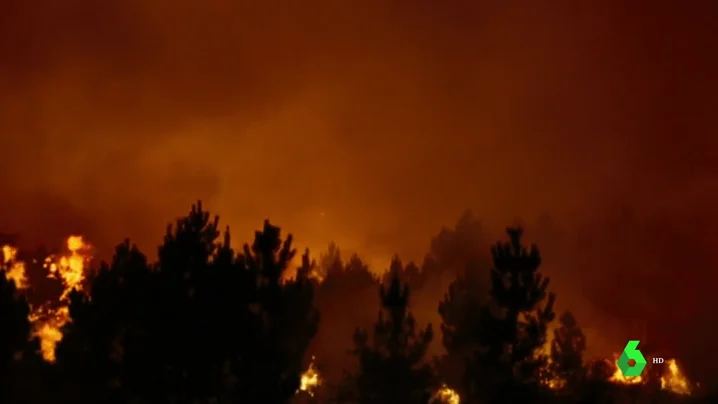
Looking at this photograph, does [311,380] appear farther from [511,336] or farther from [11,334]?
[11,334]

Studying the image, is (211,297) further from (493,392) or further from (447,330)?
(447,330)

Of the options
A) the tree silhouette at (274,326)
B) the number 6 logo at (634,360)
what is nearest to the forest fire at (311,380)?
the tree silhouette at (274,326)

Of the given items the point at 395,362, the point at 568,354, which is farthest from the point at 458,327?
the point at 568,354

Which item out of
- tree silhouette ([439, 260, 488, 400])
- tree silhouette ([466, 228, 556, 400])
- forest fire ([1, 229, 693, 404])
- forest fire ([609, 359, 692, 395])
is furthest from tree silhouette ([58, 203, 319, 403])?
forest fire ([609, 359, 692, 395])


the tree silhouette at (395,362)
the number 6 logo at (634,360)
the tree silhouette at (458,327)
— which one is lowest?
the tree silhouette at (395,362)

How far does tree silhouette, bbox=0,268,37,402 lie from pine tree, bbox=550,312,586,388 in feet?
63.8

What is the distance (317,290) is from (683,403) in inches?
908

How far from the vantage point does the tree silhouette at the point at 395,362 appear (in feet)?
70.7

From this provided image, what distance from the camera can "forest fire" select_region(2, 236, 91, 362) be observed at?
135 feet

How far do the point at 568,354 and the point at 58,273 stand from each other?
36172 mm

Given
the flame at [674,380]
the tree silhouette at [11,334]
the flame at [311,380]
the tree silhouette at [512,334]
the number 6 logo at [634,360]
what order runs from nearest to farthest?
the tree silhouette at [11,334] < the tree silhouette at [512,334] < the flame at [311,380] < the flame at [674,380] < the number 6 logo at [634,360]

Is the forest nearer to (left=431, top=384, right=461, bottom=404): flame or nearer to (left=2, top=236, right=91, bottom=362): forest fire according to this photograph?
(left=431, top=384, right=461, bottom=404): flame

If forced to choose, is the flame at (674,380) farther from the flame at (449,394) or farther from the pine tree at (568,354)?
the flame at (449,394)

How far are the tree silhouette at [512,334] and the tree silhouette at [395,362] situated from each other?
6.80ft
